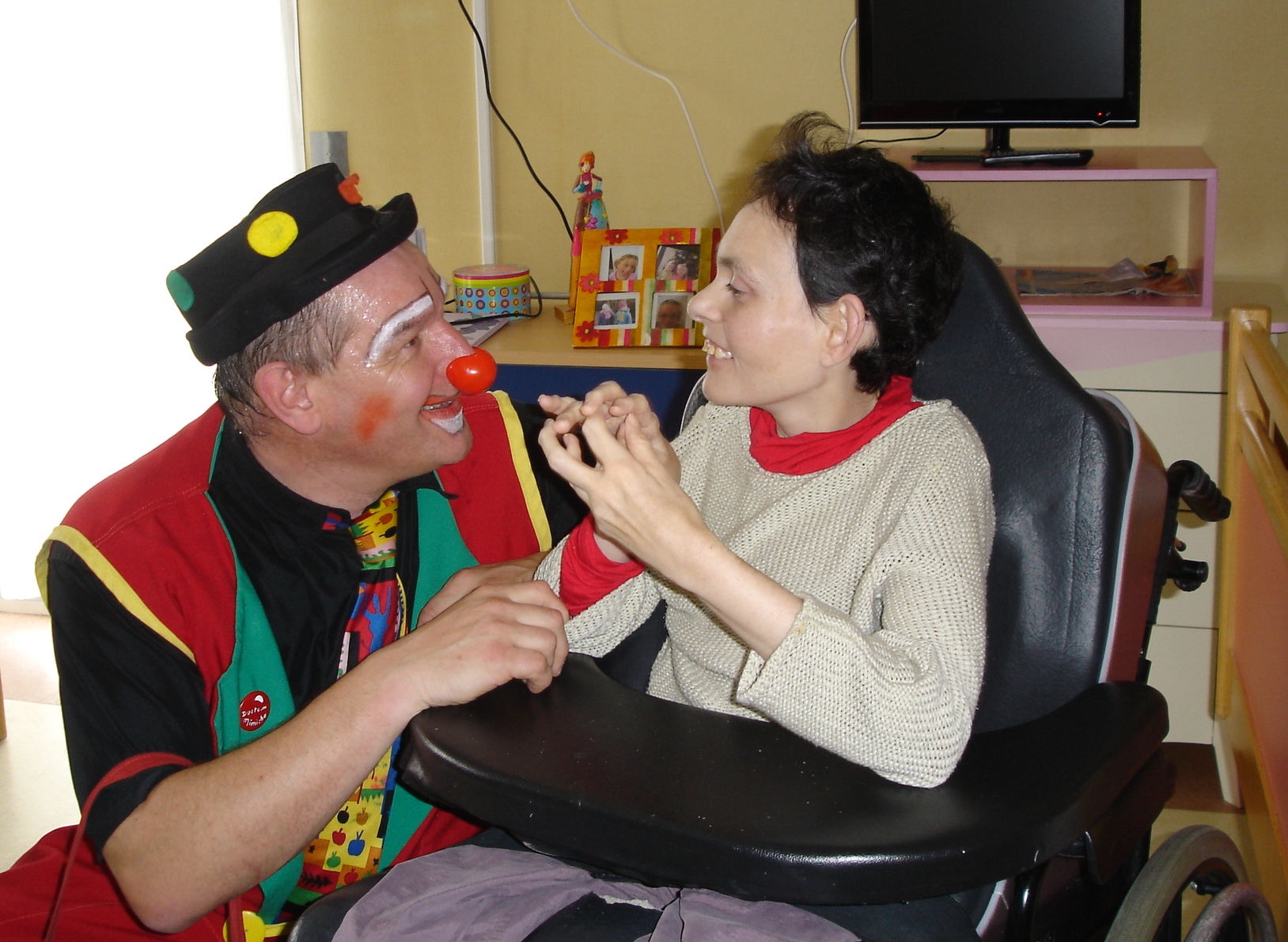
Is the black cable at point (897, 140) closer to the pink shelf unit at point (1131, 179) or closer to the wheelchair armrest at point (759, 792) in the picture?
the pink shelf unit at point (1131, 179)

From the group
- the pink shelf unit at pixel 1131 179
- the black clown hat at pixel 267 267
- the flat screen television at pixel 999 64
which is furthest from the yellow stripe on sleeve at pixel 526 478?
the flat screen television at pixel 999 64

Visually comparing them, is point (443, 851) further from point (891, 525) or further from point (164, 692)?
point (891, 525)

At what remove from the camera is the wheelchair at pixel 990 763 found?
2.98 feet

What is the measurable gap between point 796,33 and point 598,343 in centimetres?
97

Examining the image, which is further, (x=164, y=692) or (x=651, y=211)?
(x=651, y=211)

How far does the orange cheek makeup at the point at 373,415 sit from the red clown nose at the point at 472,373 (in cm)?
8

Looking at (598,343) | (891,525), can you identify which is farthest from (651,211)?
(891,525)

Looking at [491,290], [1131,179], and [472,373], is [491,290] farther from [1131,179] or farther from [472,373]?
[472,373]

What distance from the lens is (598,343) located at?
96.5 inches

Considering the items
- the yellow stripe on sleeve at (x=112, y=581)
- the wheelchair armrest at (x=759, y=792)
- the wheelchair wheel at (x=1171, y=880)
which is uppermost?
the yellow stripe on sleeve at (x=112, y=581)

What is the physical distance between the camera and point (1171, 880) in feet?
3.86

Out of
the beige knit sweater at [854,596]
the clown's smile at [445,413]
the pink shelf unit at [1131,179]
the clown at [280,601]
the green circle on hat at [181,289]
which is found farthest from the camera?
the pink shelf unit at [1131,179]

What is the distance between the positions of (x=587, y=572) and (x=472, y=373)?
250mm

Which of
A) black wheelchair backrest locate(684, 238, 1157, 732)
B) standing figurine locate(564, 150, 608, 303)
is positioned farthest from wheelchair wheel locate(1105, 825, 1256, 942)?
standing figurine locate(564, 150, 608, 303)
